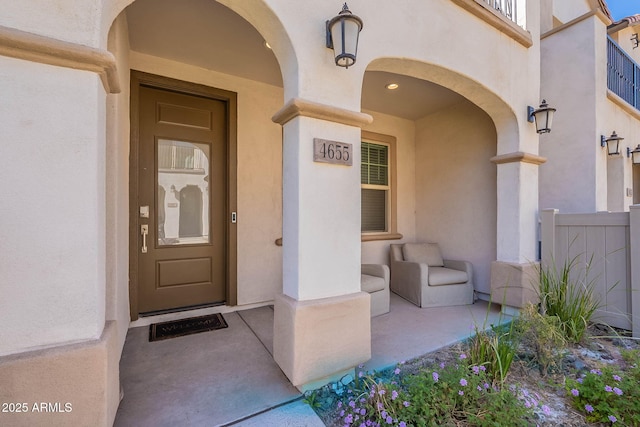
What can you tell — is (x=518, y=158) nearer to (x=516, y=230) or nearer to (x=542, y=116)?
(x=542, y=116)

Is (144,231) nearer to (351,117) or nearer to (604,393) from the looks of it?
(351,117)

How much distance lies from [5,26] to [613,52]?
785 centimetres

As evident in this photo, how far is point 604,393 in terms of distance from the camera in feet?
5.75

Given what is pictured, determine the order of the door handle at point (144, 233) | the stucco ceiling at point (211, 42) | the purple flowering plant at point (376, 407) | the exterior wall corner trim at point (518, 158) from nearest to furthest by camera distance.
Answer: the purple flowering plant at point (376, 407) < the stucco ceiling at point (211, 42) < the door handle at point (144, 233) < the exterior wall corner trim at point (518, 158)

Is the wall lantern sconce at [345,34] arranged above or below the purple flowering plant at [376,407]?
above

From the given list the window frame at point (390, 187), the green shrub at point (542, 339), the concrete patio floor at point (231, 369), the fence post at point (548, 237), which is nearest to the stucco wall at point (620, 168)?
the fence post at point (548, 237)

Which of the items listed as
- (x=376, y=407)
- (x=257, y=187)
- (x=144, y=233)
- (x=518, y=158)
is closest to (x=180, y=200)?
(x=144, y=233)

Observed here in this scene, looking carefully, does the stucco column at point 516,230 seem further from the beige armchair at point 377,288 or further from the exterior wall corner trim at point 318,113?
the exterior wall corner trim at point 318,113

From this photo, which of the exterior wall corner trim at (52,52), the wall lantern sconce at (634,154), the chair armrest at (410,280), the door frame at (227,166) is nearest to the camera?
the exterior wall corner trim at (52,52)

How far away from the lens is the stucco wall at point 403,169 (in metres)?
4.80

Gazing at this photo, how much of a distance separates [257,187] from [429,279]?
99.7 inches

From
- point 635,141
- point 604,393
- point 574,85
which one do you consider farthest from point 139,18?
point 635,141

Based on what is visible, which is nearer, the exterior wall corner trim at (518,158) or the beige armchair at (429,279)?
the exterior wall corner trim at (518,158)

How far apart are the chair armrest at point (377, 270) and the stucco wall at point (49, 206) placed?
2.84m
